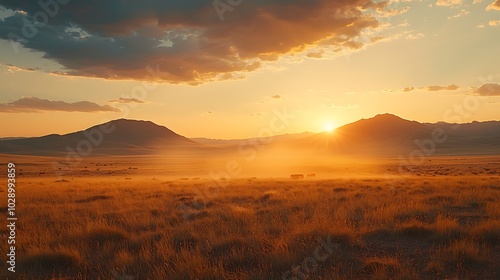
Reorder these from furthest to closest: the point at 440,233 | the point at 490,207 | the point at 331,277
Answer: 1. the point at 490,207
2. the point at 440,233
3. the point at 331,277

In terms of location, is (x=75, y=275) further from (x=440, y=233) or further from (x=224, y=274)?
(x=440, y=233)

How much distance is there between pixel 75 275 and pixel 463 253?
284 inches

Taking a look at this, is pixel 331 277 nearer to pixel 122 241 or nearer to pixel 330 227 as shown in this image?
pixel 330 227

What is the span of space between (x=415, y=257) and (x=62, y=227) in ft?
29.8

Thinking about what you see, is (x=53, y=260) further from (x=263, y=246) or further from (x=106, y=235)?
(x=263, y=246)

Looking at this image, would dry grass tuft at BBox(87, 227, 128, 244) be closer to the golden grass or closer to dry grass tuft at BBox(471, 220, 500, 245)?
the golden grass

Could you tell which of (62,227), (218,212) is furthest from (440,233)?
(62,227)

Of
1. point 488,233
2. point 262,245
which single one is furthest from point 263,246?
point 488,233

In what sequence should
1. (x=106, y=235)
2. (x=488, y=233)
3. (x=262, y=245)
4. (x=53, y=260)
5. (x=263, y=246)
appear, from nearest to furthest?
(x=53, y=260), (x=263, y=246), (x=262, y=245), (x=488, y=233), (x=106, y=235)

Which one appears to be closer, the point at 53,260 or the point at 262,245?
the point at 53,260

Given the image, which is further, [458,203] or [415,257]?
[458,203]

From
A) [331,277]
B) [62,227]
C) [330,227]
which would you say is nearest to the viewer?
[331,277]

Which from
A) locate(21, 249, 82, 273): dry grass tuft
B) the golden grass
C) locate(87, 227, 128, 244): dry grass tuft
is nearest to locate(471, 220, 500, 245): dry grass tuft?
the golden grass

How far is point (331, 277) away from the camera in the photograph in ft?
17.7
